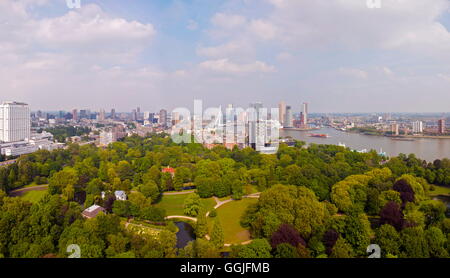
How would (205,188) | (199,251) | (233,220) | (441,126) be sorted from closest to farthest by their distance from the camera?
(199,251) < (233,220) < (205,188) < (441,126)

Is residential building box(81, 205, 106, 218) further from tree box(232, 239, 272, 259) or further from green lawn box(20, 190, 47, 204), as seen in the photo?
tree box(232, 239, 272, 259)

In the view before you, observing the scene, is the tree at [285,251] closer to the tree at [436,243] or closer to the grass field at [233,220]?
the grass field at [233,220]

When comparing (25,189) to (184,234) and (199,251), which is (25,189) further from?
(199,251)

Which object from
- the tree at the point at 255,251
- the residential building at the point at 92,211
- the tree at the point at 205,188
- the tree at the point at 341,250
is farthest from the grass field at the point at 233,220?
the residential building at the point at 92,211

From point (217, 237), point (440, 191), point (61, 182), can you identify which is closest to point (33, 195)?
point (61, 182)

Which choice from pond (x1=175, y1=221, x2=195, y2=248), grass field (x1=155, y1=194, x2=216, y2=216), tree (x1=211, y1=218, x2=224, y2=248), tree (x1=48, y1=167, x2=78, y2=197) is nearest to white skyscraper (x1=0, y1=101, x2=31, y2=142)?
tree (x1=48, y1=167, x2=78, y2=197)

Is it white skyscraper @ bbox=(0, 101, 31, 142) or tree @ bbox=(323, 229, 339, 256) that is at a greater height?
white skyscraper @ bbox=(0, 101, 31, 142)
